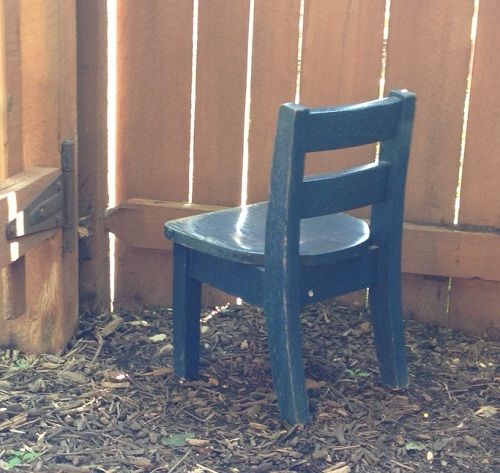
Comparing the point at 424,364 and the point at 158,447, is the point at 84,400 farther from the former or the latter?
the point at 424,364

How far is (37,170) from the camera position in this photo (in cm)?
309

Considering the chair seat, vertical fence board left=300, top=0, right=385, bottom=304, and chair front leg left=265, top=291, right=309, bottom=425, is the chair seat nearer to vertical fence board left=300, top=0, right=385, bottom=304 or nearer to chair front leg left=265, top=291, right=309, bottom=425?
chair front leg left=265, top=291, right=309, bottom=425

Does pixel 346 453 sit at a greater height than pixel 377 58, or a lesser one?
lesser

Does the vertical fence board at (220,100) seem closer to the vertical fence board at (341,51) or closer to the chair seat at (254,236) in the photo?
the vertical fence board at (341,51)

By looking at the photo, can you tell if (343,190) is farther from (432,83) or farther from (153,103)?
(153,103)

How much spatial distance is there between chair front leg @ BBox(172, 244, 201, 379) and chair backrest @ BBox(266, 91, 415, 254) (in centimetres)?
42

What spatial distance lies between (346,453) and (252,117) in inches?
50.0

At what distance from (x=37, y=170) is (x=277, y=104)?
2.83 feet

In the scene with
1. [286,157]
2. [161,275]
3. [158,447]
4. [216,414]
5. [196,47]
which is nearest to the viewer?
[286,157]

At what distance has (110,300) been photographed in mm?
3697

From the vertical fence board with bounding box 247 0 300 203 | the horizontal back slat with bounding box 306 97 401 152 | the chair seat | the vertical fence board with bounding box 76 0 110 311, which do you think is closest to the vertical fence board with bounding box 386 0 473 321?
the vertical fence board with bounding box 247 0 300 203

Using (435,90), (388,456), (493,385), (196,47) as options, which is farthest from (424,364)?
(196,47)

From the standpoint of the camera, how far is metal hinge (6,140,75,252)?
2.94m

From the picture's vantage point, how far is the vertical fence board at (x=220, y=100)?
3371mm
